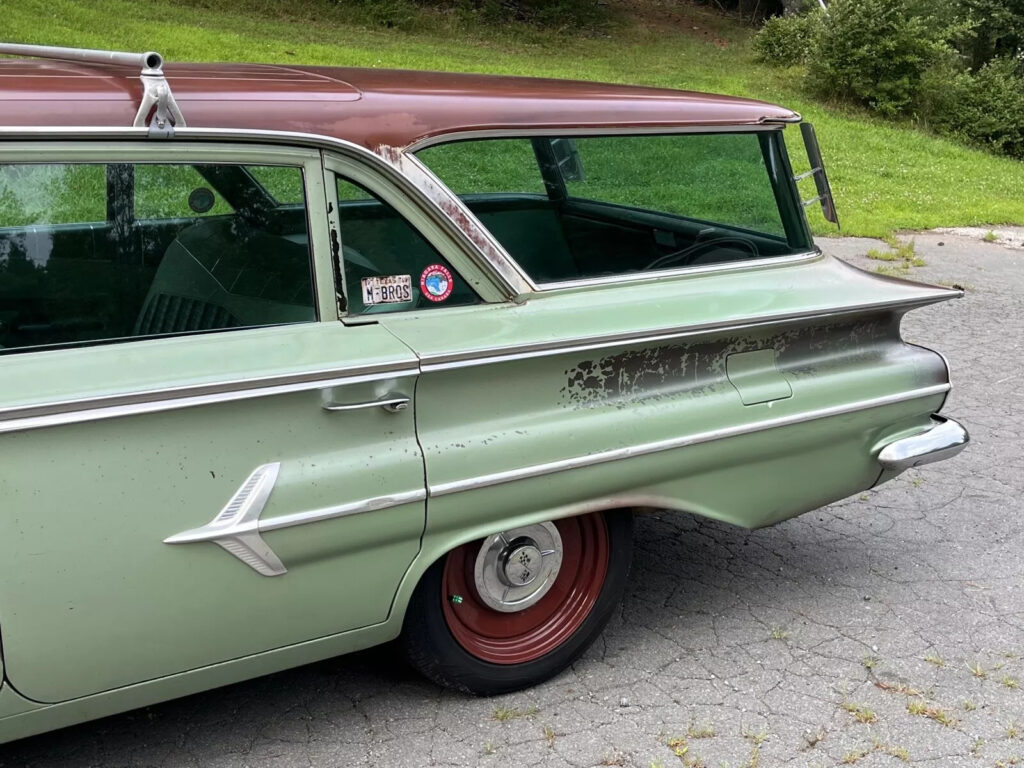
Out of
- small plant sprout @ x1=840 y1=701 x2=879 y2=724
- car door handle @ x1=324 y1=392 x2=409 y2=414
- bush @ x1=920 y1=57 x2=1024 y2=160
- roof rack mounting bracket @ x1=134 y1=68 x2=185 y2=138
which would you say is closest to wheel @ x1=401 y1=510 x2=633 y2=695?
car door handle @ x1=324 y1=392 x2=409 y2=414

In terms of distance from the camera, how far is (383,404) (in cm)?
245

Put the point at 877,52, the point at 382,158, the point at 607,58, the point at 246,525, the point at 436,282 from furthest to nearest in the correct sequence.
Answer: the point at 607,58, the point at 877,52, the point at 436,282, the point at 382,158, the point at 246,525

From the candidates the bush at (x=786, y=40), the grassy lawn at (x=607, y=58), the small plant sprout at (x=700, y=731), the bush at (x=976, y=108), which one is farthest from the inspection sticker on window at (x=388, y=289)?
the bush at (x=786, y=40)

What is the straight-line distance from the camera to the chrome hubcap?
9.44 feet

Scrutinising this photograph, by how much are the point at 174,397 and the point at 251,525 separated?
0.33 m

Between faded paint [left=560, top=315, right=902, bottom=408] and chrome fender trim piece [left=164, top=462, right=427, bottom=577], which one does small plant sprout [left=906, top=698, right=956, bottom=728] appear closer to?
faded paint [left=560, top=315, right=902, bottom=408]

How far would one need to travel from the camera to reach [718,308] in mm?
3029

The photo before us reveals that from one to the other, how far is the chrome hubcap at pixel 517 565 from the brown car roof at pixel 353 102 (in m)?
1.09

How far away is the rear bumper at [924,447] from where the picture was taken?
3381mm

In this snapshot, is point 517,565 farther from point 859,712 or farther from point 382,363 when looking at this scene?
point 859,712

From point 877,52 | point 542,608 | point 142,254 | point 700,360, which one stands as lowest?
point 542,608

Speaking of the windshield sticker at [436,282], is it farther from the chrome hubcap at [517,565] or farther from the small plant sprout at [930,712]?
the small plant sprout at [930,712]

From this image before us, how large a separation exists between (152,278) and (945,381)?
2554mm

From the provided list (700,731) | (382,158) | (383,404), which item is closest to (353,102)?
(382,158)
